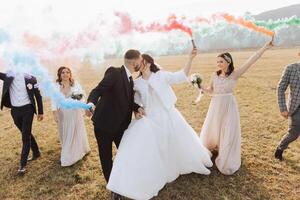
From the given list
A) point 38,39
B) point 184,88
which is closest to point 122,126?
point 38,39

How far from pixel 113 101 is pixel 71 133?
305 cm

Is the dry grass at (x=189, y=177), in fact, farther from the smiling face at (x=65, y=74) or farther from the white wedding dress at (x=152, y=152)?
the smiling face at (x=65, y=74)

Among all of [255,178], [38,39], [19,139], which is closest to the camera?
[255,178]

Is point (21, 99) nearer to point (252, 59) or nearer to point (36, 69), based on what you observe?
point (36, 69)

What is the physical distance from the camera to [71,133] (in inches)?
328

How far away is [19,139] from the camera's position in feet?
36.0

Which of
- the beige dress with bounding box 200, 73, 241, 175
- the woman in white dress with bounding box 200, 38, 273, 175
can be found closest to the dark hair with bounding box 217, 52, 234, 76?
the woman in white dress with bounding box 200, 38, 273, 175

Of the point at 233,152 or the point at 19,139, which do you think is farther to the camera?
the point at 19,139

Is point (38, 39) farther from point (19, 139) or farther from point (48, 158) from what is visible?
point (19, 139)

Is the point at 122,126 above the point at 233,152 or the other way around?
above

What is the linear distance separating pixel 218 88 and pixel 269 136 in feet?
10.5

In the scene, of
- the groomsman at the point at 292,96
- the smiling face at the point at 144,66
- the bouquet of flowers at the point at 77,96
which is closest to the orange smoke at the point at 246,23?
the groomsman at the point at 292,96

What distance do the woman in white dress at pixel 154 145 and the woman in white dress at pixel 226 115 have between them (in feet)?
1.64

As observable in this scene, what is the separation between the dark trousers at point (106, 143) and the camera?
5.91 metres
